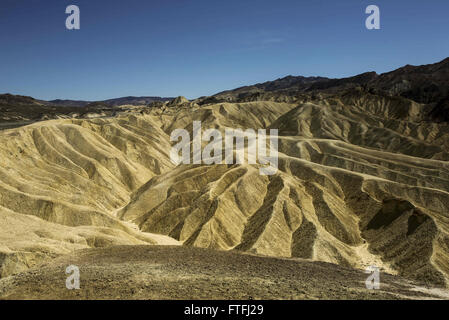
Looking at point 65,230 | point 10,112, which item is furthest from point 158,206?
point 10,112

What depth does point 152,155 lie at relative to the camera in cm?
7775

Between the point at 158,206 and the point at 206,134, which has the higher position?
the point at 206,134

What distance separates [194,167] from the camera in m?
57.6

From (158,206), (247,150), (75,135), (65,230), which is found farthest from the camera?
(75,135)

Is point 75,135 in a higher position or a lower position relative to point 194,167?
higher
